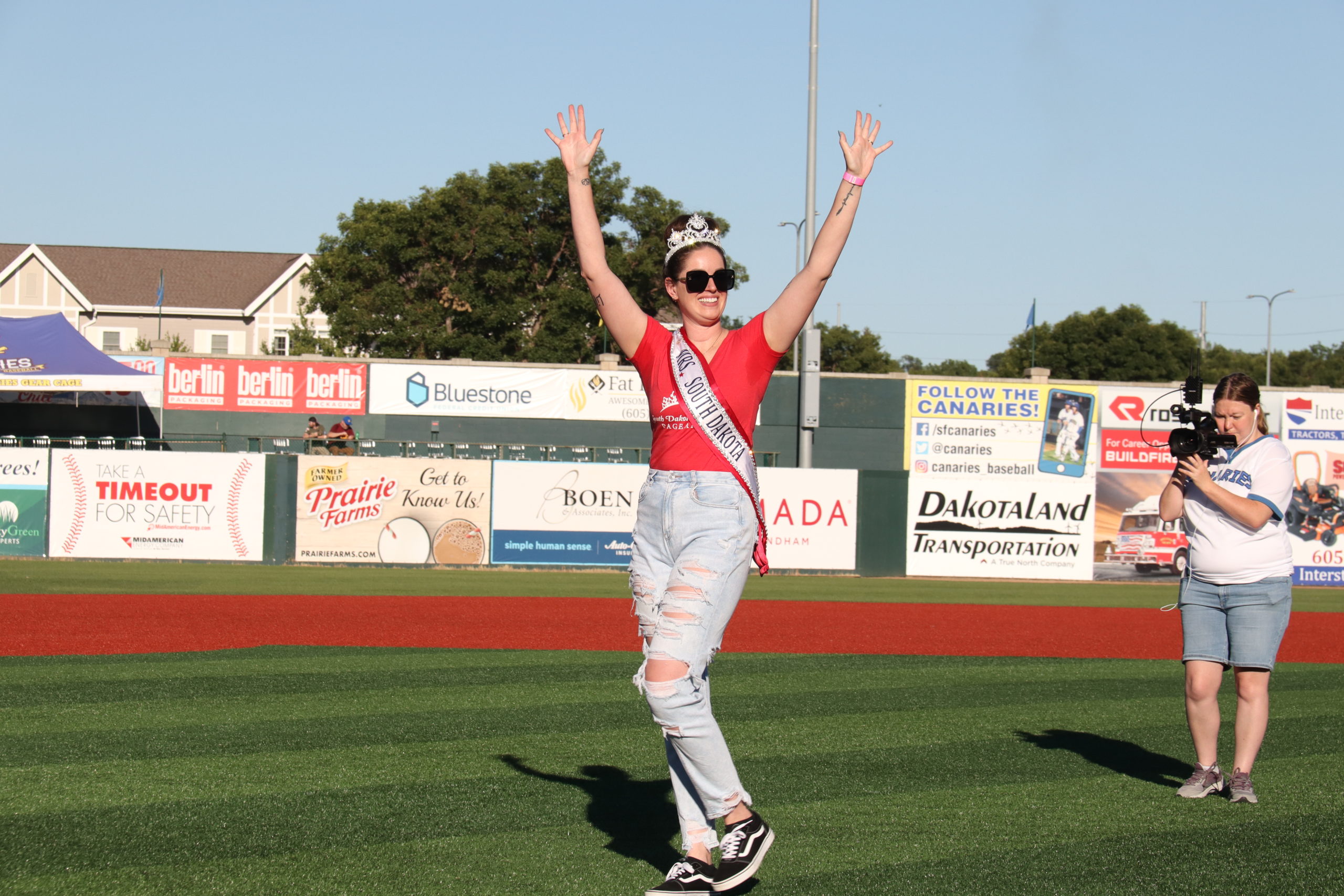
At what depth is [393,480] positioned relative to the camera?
20.9m

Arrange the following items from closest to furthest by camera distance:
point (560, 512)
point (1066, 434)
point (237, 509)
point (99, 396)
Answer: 1. point (237, 509)
2. point (560, 512)
3. point (1066, 434)
4. point (99, 396)

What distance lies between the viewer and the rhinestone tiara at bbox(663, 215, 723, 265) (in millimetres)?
3824

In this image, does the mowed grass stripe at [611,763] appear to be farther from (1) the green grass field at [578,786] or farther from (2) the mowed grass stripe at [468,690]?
(2) the mowed grass stripe at [468,690]

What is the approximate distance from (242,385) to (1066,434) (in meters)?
21.4

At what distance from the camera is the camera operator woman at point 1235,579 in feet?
17.2

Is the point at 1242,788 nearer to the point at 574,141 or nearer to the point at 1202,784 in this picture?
the point at 1202,784

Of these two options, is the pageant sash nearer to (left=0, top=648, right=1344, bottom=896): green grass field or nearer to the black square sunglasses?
the black square sunglasses

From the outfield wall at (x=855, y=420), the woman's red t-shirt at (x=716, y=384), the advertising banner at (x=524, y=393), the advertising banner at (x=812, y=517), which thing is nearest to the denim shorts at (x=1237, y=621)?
the woman's red t-shirt at (x=716, y=384)

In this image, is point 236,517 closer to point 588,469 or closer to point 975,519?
point 588,469

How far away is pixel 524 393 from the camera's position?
106ft

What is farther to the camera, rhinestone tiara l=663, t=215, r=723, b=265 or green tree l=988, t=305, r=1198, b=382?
green tree l=988, t=305, r=1198, b=382

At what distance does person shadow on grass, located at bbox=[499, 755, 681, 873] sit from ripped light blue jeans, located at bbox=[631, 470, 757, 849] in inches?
20.8

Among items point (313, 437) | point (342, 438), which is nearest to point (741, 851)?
point (342, 438)

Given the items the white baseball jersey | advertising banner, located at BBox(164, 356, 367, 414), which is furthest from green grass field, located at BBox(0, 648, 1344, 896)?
advertising banner, located at BBox(164, 356, 367, 414)
